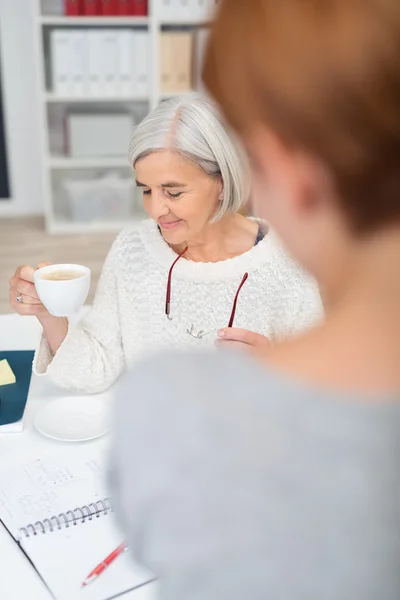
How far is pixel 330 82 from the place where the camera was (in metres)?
0.39

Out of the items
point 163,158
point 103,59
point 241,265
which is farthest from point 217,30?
point 103,59

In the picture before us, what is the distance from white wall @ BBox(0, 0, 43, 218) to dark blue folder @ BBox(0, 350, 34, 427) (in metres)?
3.17

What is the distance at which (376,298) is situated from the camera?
1.38ft

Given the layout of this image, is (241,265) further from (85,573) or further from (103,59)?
(103,59)

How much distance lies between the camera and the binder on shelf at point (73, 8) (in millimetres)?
3939

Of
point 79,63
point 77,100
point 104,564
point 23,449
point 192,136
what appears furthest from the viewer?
point 77,100

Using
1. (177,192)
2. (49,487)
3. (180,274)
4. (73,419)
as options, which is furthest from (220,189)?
(49,487)

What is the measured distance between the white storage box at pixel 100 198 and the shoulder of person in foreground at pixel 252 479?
4.08 m

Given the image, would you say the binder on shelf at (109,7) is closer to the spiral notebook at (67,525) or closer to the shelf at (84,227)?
the shelf at (84,227)

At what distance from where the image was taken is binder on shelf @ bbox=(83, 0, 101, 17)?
396 centimetres

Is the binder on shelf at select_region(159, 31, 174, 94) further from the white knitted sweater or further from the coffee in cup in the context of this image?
the coffee in cup

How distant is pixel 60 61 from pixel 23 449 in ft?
→ 11.2

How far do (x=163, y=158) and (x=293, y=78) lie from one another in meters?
0.91

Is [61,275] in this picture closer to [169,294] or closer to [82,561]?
[169,294]
